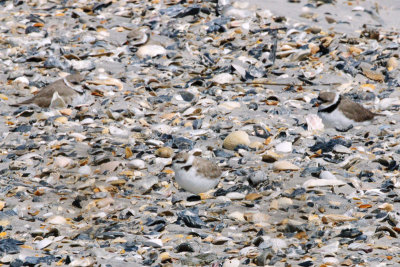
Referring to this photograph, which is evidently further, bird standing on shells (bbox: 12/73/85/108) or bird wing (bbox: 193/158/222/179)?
bird standing on shells (bbox: 12/73/85/108)

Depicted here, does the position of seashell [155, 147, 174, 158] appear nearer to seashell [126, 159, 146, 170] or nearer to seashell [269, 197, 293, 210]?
seashell [126, 159, 146, 170]

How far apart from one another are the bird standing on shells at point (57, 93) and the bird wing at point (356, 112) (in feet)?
9.66

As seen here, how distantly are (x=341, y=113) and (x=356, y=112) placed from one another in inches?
7.3

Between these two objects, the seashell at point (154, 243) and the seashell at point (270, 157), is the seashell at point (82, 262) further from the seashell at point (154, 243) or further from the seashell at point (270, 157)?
the seashell at point (270, 157)

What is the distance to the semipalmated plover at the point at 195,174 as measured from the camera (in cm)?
448

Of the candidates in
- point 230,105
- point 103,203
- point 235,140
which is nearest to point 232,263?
point 103,203

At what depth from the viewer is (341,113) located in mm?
5625

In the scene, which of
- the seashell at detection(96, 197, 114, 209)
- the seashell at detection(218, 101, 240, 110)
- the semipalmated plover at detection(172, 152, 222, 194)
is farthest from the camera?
the seashell at detection(218, 101, 240, 110)

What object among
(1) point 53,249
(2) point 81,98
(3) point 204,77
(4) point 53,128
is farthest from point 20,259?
(3) point 204,77

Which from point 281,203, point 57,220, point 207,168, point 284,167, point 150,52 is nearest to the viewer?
point 57,220

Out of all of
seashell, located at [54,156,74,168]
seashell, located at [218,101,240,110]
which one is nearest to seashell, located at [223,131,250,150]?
seashell, located at [218,101,240,110]

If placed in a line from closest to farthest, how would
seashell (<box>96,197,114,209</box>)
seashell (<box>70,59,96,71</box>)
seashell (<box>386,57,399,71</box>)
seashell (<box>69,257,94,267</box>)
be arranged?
seashell (<box>69,257,94,267</box>), seashell (<box>96,197,114,209</box>), seashell (<box>386,57,399,71</box>), seashell (<box>70,59,96,71</box>)

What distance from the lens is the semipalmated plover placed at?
4.48 metres

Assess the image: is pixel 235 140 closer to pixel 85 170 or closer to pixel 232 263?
pixel 85 170
